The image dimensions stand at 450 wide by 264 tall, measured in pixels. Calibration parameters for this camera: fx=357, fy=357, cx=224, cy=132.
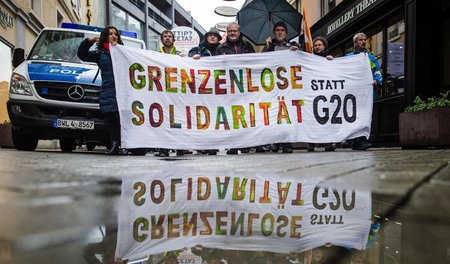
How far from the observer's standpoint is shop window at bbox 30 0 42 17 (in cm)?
1341

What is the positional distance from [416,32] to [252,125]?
4.15 m

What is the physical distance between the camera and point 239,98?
18.1ft

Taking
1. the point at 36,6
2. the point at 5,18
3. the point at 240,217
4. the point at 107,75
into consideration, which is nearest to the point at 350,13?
the point at 107,75

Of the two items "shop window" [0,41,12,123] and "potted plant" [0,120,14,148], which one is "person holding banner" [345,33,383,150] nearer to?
"potted plant" [0,120,14,148]

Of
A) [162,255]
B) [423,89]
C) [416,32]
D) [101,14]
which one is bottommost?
[162,255]

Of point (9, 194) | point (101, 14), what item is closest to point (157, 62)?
point (9, 194)

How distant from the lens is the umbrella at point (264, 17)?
961 cm

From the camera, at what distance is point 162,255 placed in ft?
2.25

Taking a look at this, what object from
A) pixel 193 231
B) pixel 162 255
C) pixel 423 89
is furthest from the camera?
pixel 423 89

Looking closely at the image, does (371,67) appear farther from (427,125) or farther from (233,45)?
(233,45)

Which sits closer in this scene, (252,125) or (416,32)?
(252,125)

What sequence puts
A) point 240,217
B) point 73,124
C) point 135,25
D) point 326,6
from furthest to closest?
point 135,25, point 326,6, point 73,124, point 240,217

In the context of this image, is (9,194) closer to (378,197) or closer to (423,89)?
(378,197)

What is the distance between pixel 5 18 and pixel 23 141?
7006 mm
